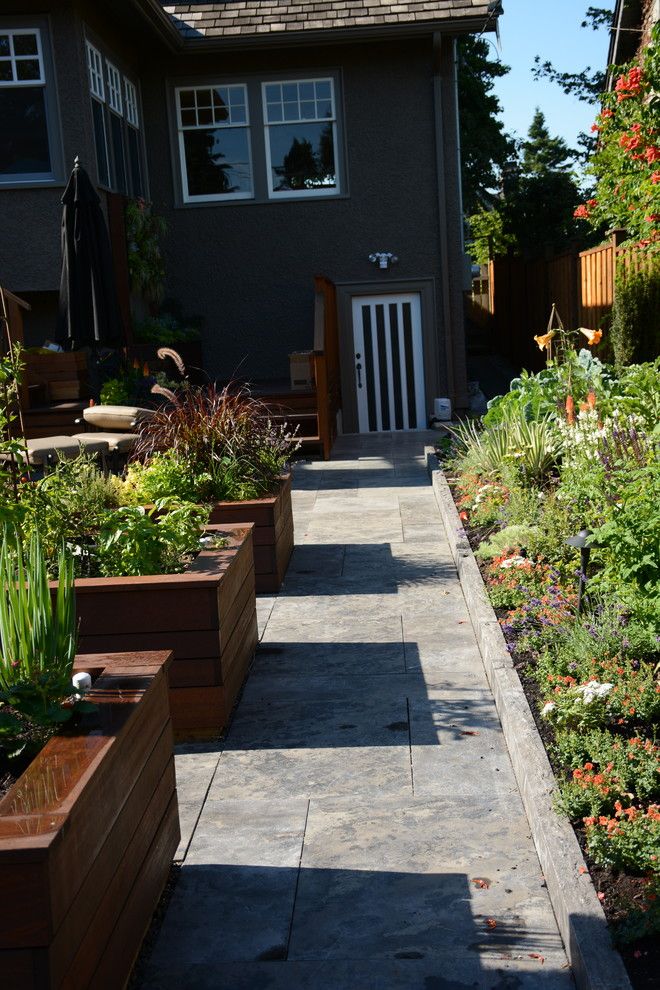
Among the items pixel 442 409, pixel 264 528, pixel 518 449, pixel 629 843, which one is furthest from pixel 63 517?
pixel 442 409

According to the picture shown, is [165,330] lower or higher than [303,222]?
lower

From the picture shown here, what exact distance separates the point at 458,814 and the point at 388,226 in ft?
41.1

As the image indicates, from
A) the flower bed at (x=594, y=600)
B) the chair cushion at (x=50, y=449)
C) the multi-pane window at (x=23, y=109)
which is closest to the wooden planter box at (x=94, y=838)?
the flower bed at (x=594, y=600)

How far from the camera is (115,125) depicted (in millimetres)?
13750

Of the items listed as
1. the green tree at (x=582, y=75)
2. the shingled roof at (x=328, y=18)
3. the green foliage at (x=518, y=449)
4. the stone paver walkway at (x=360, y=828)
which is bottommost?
the stone paver walkway at (x=360, y=828)

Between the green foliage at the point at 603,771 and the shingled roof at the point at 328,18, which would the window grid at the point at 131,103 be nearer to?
the shingled roof at the point at 328,18

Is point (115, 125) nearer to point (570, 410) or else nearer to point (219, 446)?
point (219, 446)

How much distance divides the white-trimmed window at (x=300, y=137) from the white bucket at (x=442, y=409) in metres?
3.38

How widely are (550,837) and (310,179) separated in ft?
43.8

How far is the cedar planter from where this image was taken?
6.70 m

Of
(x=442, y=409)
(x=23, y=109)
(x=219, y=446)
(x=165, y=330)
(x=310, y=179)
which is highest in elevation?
(x=23, y=109)

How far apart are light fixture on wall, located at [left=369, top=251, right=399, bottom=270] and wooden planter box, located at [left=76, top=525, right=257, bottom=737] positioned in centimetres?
1128

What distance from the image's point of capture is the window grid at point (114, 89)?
1341 centimetres

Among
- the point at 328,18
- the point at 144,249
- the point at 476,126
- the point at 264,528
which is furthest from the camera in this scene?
the point at 476,126
